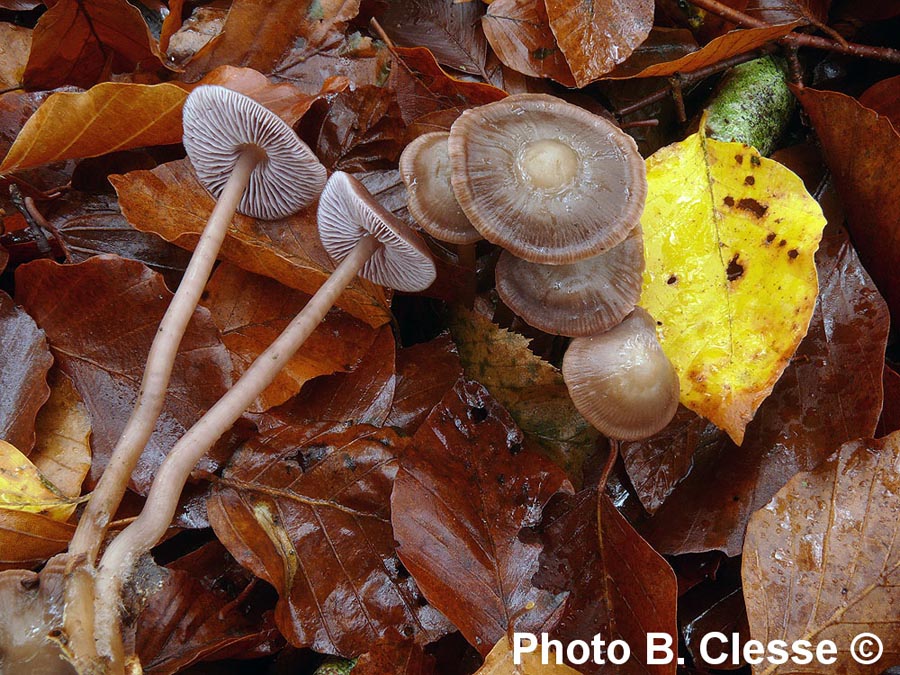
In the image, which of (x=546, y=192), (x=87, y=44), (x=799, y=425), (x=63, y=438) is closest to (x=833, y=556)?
(x=799, y=425)

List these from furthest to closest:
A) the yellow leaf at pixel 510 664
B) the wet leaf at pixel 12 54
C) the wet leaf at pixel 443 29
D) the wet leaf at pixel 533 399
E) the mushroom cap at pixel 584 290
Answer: the wet leaf at pixel 443 29 < the wet leaf at pixel 12 54 < the wet leaf at pixel 533 399 < the mushroom cap at pixel 584 290 < the yellow leaf at pixel 510 664

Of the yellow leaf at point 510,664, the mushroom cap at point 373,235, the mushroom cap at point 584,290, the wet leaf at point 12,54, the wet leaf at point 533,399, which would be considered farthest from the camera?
the wet leaf at point 12,54

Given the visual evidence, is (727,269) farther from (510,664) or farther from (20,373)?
(20,373)

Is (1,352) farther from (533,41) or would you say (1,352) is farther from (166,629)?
(533,41)

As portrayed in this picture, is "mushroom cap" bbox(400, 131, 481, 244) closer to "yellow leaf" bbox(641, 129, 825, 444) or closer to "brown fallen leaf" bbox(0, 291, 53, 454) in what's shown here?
"yellow leaf" bbox(641, 129, 825, 444)

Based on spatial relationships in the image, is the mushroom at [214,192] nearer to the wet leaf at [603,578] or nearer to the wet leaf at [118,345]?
the wet leaf at [118,345]

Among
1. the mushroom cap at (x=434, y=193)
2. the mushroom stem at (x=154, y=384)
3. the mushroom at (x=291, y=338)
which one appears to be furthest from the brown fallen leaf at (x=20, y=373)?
the mushroom cap at (x=434, y=193)
